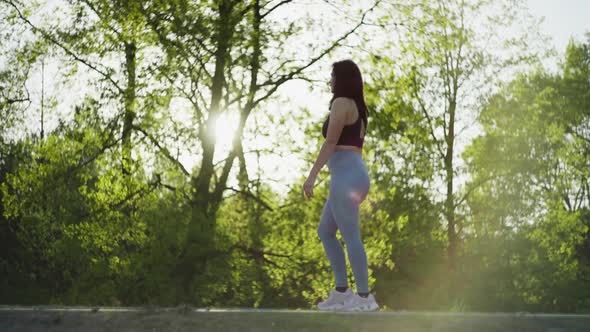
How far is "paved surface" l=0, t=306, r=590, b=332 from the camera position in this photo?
3590 millimetres

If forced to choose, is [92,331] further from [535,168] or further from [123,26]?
[535,168]

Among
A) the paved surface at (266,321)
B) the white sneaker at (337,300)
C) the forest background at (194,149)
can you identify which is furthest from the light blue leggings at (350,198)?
the forest background at (194,149)

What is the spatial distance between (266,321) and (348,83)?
218cm

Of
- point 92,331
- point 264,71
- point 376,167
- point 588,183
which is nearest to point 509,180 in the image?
point 588,183

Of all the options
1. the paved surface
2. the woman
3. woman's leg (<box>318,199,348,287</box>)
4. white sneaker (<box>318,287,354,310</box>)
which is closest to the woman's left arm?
the woman

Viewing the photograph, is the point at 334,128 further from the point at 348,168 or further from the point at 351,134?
the point at 348,168

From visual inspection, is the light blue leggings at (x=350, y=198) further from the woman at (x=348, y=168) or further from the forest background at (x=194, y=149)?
the forest background at (x=194, y=149)

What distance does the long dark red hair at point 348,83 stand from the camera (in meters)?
5.34

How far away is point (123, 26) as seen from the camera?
13297 millimetres

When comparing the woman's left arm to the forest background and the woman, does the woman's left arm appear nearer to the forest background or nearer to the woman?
the woman

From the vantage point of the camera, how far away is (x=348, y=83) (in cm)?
534

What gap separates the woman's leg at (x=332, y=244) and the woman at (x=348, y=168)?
4.7 inches

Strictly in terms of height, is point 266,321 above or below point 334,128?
below

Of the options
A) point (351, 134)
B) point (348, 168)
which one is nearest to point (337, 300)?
point (348, 168)
